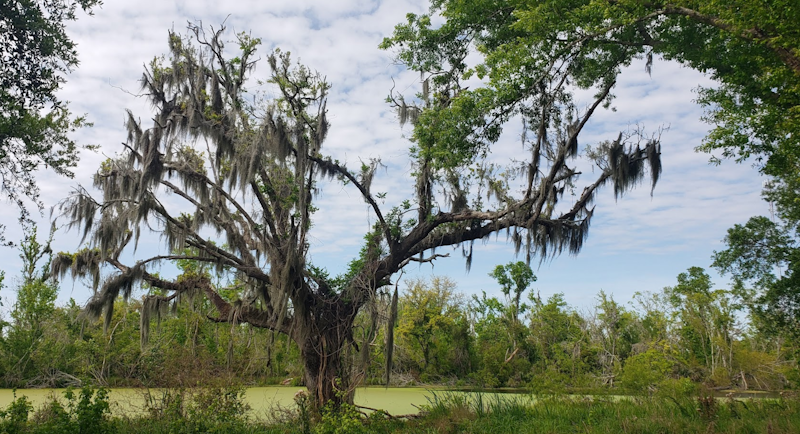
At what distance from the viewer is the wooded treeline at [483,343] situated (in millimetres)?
22078

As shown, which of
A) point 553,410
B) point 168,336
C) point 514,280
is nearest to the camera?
point 553,410

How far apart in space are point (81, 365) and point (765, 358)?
1454 inches

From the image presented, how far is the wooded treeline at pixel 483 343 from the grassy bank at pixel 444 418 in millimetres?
9706

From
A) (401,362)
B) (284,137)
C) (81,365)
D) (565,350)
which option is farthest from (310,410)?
(565,350)

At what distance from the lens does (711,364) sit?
32.0 m

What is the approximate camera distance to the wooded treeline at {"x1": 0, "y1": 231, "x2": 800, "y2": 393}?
22.1 meters

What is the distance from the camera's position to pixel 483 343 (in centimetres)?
3225

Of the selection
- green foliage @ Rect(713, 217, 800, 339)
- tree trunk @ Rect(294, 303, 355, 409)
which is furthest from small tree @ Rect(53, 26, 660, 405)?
green foliage @ Rect(713, 217, 800, 339)

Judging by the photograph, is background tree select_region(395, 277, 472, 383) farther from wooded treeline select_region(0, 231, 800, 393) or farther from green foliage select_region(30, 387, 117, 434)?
green foliage select_region(30, 387, 117, 434)

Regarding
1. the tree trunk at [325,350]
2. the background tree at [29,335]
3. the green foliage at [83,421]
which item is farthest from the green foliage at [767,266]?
the background tree at [29,335]

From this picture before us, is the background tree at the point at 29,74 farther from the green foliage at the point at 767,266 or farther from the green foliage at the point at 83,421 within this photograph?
the green foliage at the point at 767,266

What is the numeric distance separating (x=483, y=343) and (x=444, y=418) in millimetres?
23398

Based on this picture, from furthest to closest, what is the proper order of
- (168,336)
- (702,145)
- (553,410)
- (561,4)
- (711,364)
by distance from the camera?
(711,364), (168,336), (553,410), (702,145), (561,4)

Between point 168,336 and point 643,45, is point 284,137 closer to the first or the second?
point 643,45
